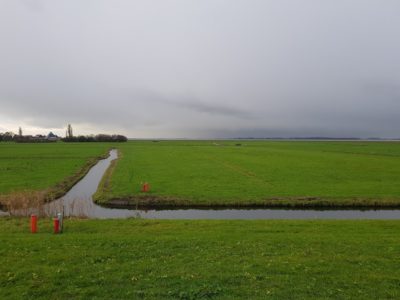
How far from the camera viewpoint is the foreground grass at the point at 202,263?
8.59m

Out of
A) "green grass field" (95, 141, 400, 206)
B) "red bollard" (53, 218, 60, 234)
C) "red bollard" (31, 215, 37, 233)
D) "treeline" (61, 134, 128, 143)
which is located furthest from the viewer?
"treeline" (61, 134, 128, 143)

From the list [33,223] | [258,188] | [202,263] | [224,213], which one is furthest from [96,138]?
[202,263]

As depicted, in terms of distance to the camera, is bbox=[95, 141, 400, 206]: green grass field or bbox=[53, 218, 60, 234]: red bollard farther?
bbox=[95, 141, 400, 206]: green grass field

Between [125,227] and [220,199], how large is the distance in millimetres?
12437

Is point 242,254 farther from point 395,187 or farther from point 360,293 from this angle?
point 395,187

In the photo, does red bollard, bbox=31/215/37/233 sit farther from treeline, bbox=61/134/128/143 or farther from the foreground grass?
treeline, bbox=61/134/128/143

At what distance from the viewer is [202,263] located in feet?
34.4

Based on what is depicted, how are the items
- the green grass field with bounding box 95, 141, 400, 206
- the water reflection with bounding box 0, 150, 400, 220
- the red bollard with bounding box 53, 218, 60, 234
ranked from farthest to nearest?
the green grass field with bounding box 95, 141, 400, 206 < the water reflection with bounding box 0, 150, 400, 220 < the red bollard with bounding box 53, 218, 60, 234

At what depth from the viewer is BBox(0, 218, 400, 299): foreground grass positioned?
8.59 m

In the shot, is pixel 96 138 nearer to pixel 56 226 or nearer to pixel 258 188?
pixel 258 188

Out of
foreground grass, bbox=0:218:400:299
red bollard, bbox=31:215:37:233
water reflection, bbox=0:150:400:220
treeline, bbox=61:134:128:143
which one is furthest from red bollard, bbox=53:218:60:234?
treeline, bbox=61:134:128:143

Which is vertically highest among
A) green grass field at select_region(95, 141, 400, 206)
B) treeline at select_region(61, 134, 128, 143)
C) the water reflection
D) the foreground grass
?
treeline at select_region(61, 134, 128, 143)

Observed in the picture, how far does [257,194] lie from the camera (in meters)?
29.2

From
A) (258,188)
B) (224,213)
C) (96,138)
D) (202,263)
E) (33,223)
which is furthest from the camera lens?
(96,138)
